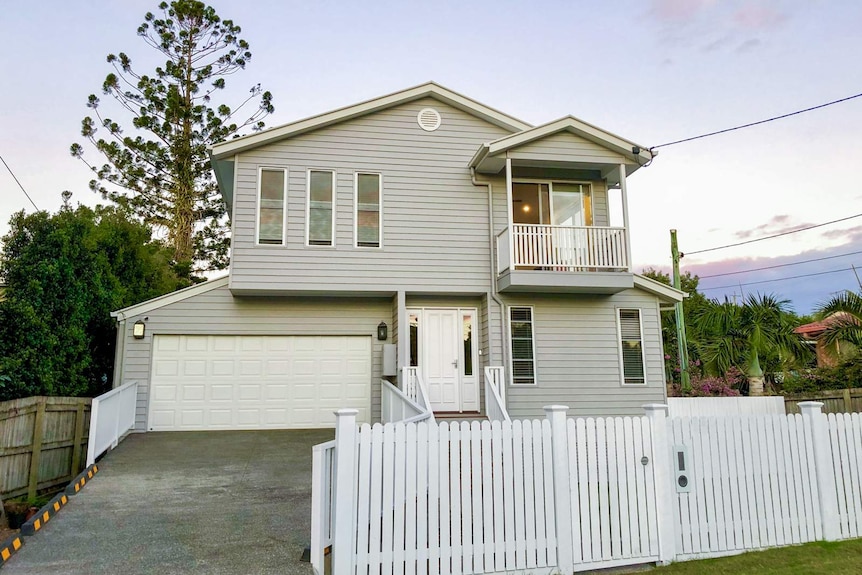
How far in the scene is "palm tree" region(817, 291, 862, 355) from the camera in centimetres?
1062

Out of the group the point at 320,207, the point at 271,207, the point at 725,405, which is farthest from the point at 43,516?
the point at 725,405


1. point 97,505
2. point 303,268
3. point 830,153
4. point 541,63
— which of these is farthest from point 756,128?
point 97,505

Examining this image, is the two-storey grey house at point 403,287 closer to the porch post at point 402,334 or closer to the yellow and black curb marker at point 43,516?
the porch post at point 402,334

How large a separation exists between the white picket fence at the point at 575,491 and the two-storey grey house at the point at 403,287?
17.5 ft

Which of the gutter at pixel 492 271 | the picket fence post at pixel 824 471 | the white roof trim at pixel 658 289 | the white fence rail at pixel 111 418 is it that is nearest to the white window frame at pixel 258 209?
the white fence rail at pixel 111 418

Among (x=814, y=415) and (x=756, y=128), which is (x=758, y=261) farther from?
(x=814, y=415)

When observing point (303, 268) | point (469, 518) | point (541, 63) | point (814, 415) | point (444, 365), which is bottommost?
point (469, 518)

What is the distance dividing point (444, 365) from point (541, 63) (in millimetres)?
7955

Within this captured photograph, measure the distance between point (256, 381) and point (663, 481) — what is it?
815cm

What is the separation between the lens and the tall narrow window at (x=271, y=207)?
1052 cm

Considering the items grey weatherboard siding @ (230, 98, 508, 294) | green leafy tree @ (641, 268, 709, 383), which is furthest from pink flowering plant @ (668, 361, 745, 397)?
grey weatherboard siding @ (230, 98, 508, 294)

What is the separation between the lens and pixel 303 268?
10477mm

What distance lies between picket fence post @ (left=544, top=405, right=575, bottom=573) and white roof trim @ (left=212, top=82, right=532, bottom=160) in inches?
320

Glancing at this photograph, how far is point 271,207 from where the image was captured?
10.6m
